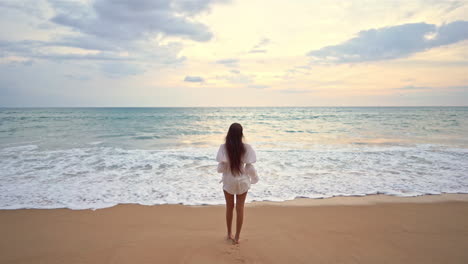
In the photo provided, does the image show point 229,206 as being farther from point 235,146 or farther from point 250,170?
point 235,146

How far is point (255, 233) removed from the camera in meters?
4.18

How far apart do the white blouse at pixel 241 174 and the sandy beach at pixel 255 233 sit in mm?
977

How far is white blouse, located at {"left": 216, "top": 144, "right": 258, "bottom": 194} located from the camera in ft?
11.1

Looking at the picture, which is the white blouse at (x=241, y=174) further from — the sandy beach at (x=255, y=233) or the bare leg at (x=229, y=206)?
the sandy beach at (x=255, y=233)

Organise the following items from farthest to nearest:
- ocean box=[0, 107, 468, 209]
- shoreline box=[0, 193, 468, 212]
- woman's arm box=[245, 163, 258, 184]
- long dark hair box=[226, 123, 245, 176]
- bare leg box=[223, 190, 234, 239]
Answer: ocean box=[0, 107, 468, 209], shoreline box=[0, 193, 468, 212], bare leg box=[223, 190, 234, 239], woman's arm box=[245, 163, 258, 184], long dark hair box=[226, 123, 245, 176]

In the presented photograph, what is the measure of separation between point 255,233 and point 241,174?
1.40m

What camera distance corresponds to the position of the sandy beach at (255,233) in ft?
11.6

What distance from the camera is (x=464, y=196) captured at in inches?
233

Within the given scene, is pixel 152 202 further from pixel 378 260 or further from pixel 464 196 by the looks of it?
pixel 464 196

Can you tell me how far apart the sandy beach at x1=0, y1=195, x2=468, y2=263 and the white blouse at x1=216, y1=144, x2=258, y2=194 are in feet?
3.21

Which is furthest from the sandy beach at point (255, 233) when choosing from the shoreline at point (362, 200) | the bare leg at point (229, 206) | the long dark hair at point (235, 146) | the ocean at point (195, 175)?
the long dark hair at point (235, 146)

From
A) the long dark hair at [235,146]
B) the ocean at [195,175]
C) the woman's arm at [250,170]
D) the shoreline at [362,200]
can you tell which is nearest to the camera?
the long dark hair at [235,146]

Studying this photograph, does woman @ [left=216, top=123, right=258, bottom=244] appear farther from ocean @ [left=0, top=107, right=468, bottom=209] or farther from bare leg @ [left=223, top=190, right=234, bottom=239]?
ocean @ [left=0, top=107, right=468, bottom=209]

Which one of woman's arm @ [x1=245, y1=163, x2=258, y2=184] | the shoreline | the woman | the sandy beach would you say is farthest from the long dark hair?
the shoreline
